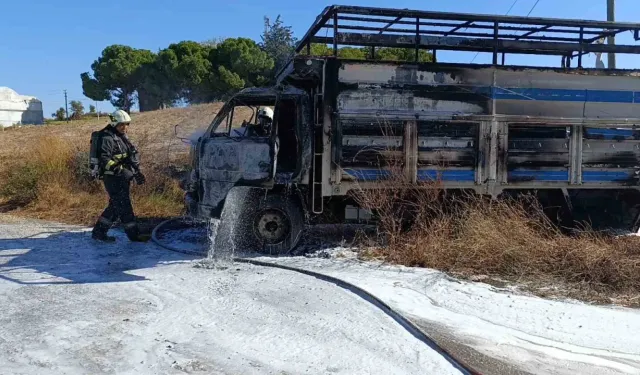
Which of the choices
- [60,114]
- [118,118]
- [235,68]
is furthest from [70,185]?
[60,114]

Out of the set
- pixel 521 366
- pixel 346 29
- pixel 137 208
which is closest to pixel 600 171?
pixel 346 29

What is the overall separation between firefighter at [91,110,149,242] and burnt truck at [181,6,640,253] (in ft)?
3.77

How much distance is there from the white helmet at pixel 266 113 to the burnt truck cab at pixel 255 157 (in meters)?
0.05

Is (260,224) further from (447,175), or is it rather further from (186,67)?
(186,67)

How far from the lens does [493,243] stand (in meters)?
6.30

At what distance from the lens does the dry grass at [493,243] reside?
5.80 m

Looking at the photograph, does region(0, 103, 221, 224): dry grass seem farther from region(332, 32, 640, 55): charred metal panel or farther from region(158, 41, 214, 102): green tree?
region(158, 41, 214, 102): green tree

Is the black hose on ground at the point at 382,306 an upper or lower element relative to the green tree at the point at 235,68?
lower

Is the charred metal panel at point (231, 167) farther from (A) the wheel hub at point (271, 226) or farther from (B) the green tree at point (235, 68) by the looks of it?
(B) the green tree at point (235, 68)

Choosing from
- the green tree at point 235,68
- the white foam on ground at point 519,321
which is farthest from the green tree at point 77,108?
the white foam on ground at point 519,321

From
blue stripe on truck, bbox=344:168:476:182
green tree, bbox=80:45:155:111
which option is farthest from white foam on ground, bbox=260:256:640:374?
green tree, bbox=80:45:155:111

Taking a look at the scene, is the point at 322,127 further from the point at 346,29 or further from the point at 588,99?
the point at 588,99

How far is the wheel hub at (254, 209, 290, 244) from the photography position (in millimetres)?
7086

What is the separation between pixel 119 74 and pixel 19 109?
39.3ft
